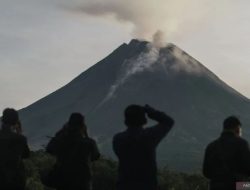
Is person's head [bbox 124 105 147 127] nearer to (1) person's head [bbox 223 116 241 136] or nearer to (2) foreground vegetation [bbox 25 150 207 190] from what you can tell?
(1) person's head [bbox 223 116 241 136]

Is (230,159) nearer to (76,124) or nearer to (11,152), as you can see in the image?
(76,124)

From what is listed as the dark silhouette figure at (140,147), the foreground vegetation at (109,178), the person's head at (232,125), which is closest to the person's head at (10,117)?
the dark silhouette figure at (140,147)

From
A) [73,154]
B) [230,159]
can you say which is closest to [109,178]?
[73,154]

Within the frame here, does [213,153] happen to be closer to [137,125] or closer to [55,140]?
[137,125]

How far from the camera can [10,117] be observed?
11.2 metres

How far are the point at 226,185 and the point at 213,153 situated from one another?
509 mm

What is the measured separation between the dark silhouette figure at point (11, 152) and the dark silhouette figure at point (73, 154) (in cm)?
47

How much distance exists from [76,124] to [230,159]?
2.20 m

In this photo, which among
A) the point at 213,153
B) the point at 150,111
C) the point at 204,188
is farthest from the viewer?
the point at 204,188

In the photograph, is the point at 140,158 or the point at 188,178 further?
the point at 188,178

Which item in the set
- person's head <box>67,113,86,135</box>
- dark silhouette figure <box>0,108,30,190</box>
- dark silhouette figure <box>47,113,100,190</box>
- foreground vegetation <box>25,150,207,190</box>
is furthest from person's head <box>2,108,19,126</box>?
foreground vegetation <box>25,150,207,190</box>

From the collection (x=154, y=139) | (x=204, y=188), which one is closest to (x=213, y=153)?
(x=154, y=139)

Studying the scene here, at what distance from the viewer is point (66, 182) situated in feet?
36.0

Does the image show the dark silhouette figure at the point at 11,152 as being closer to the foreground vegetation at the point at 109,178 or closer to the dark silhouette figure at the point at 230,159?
the dark silhouette figure at the point at 230,159
